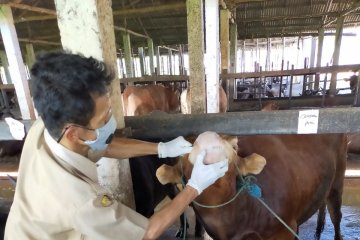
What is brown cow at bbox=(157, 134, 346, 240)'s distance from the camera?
1827mm

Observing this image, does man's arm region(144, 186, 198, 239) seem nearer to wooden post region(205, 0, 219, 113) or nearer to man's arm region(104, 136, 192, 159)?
man's arm region(104, 136, 192, 159)

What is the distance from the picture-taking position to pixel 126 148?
172 centimetres

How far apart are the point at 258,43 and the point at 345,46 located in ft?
25.7

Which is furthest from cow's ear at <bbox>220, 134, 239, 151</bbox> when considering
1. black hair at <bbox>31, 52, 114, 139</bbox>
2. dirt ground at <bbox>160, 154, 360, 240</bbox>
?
dirt ground at <bbox>160, 154, 360, 240</bbox>

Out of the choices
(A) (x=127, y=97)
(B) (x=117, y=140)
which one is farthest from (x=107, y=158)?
(A) (x=127, y=97)

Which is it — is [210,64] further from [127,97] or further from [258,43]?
[258,43]

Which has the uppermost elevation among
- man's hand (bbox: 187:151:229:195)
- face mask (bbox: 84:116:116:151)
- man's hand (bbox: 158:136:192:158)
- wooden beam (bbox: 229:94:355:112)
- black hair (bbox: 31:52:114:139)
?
black hair (bbox: 31:52:114:139)

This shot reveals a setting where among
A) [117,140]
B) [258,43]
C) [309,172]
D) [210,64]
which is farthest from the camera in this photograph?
[258,43]

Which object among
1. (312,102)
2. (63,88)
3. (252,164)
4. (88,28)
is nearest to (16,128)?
(88,28)

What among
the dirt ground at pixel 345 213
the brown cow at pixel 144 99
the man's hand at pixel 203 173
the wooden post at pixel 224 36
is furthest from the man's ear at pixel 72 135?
the wooden post at pixel 224 36

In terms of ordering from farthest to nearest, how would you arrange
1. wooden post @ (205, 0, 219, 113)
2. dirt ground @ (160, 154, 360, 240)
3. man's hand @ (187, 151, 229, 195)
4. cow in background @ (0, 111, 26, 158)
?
cow in background @ (0, 111, 26, 158) → dirt ground @ (160, 154, 360, 240) → wooden post @ (205, 0, 219, 113) → man's hand @ (187, 151, 229, 195)

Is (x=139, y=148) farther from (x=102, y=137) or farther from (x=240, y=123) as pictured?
(x=240, y=123)

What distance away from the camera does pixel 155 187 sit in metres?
2.69

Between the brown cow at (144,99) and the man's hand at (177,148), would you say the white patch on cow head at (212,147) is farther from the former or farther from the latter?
the brown cow at (144,99)
